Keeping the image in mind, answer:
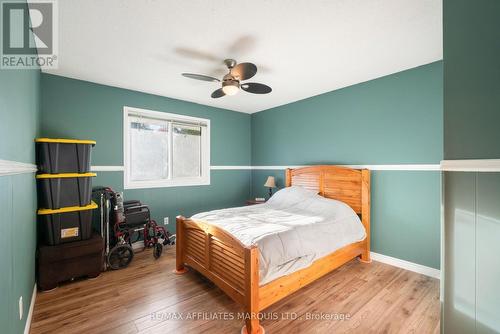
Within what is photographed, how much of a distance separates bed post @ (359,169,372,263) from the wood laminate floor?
33 centimetres

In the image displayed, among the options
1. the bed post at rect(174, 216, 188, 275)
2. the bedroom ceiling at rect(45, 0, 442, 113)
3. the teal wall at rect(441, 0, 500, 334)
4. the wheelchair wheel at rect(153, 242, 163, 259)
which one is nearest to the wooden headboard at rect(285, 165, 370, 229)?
the bedroom ceiling at rect(45, 0, 442, 113)

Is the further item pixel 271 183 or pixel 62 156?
pixel 271 183

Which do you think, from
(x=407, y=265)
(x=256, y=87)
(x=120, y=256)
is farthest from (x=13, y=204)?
(x=407, y=265)

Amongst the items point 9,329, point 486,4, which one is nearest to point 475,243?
point 486,4

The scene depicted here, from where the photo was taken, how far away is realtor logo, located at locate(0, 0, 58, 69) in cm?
129

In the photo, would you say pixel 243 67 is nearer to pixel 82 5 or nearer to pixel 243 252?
pixel 82 5

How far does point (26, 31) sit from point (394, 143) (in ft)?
13.1

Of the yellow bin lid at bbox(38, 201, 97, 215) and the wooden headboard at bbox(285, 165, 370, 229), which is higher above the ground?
the wooden headboard at bbox(285, 165, 370, 229)

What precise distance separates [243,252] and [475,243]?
1434mm

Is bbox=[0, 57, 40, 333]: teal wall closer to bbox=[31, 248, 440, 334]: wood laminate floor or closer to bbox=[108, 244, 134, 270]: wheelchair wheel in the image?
bbox=[31, 248, 440, 334]: wood laminate floor

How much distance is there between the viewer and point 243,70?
2160mm

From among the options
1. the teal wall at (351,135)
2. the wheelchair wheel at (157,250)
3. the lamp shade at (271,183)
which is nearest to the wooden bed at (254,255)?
the teal wall at (351,135)

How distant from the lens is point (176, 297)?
7.13 feet

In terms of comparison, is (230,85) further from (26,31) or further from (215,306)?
(215,306)
